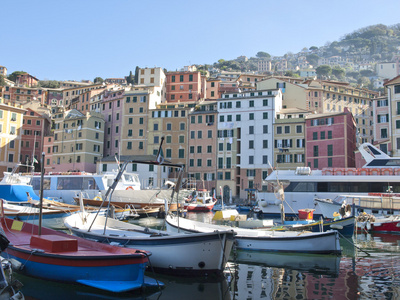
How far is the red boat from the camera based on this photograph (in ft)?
160

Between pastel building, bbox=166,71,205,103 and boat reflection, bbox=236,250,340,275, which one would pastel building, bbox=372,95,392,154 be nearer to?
pastel building, bbox=166,71,205,103

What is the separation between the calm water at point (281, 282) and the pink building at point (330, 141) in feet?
119

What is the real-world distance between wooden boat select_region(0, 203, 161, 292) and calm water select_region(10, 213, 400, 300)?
422mm

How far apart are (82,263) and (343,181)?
3131 centimetres

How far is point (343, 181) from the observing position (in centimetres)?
3722

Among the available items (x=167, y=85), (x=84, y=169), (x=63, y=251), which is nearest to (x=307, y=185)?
(x=63, y=251)

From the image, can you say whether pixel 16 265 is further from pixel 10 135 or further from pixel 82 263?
pixel 10 135

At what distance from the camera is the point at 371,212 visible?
3216 cm

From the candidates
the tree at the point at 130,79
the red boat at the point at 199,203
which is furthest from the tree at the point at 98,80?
the red boat at the point at 199,203

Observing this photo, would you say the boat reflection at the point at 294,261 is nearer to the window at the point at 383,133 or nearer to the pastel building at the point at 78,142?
the window at the point at 383,133

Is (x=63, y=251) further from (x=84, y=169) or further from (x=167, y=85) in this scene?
(x=167, y=85)

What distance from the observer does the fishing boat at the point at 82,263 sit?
→ 1098cm

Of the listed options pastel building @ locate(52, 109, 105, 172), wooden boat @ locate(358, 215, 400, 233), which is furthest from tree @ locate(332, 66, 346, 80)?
wooden boat @ locate(358, 215, 400, 233)

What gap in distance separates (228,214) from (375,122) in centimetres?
4113
